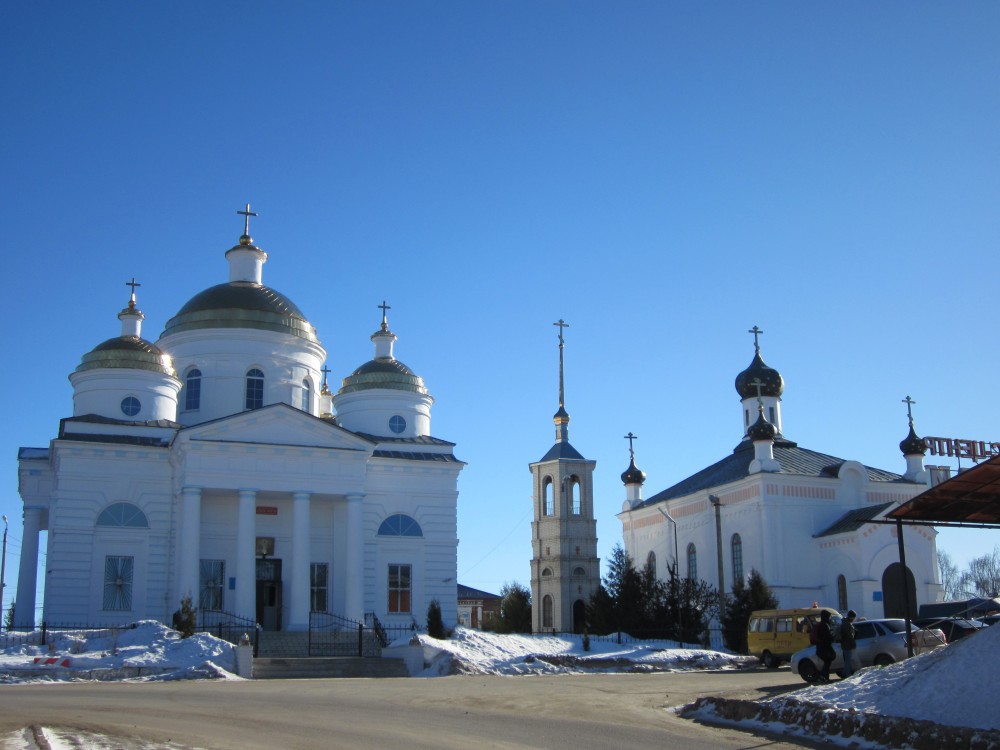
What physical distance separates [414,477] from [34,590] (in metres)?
13.0

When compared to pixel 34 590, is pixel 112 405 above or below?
above

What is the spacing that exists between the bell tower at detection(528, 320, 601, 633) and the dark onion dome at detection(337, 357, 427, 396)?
15.0 m

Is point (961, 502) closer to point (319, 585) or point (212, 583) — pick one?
point (319, 585)

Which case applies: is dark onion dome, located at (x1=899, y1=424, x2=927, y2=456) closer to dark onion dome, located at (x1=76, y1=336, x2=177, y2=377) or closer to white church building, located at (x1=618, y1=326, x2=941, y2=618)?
white church building, located at (x1=618, y1=326, x2=941, y2=618)

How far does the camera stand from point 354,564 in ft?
115

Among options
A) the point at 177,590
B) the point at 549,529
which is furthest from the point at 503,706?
the point at 549,529

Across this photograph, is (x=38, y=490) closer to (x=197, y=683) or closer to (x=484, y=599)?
(x=197, y=683)

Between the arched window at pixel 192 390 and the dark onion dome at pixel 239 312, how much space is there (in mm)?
1642

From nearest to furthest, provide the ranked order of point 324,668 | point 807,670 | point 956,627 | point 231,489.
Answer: point 807,670
point 956,627
point 324,668
point 231,489

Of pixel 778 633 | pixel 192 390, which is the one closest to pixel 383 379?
pixel 192 390

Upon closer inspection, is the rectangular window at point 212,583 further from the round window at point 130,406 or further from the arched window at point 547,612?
the arched window at point 547,612

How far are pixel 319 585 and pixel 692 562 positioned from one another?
18548 mm

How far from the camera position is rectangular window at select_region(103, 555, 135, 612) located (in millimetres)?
34000

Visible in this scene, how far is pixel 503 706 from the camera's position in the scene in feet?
57.1
